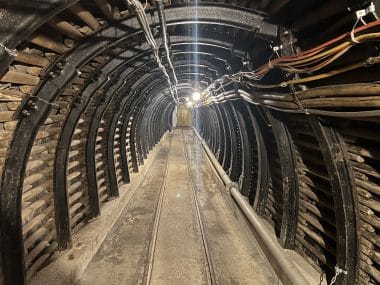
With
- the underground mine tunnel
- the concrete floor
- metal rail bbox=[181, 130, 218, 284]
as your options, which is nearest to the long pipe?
the underground mine tunnel

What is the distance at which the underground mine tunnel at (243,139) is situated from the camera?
3537mm

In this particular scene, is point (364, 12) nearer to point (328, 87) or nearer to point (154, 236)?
point (328, 87)

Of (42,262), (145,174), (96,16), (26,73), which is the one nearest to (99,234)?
(42,262)

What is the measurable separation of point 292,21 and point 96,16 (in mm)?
2751

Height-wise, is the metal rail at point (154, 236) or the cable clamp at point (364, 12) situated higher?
the cable clamp at point (364, 12)

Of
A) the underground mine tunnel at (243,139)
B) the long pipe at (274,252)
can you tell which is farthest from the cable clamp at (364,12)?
the long pipe at (274,252)

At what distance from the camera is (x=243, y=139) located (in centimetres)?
897

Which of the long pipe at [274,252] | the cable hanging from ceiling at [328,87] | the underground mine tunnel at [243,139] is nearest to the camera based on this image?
the cable hanging from ceiling at [328,87]

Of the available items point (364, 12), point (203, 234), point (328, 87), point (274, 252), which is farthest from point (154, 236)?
point (364, 12)

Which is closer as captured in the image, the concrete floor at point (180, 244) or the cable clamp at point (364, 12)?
the cable clamp at point (364, 12)

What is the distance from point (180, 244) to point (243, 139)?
11.2 feet

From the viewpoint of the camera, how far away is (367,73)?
3277mm

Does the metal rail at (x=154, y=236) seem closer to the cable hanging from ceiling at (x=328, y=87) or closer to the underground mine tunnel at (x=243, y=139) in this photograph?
the underground mine tunnel at (x=243, y=139)

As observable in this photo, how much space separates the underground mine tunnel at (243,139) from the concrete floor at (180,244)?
0.04 meters
